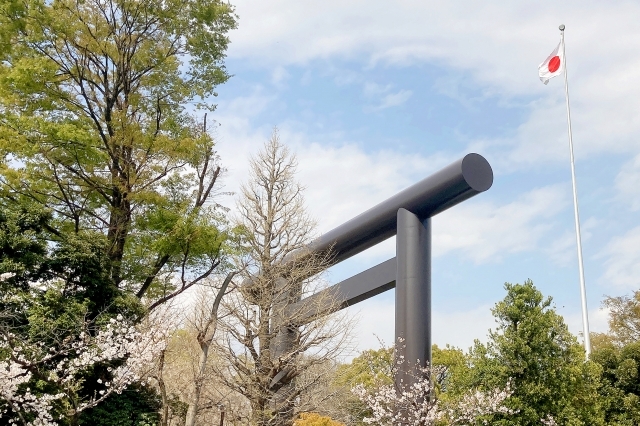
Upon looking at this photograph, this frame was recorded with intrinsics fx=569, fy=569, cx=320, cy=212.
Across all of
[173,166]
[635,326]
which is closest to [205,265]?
[173,166]

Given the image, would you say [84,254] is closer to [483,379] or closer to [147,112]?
[147,112]

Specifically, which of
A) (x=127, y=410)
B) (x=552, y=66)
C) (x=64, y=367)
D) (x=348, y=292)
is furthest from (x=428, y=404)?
(x=552, y=66)

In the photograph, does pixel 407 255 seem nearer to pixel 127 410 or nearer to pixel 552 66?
pixel 127 410

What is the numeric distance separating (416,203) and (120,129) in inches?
233

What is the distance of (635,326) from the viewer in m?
20.1

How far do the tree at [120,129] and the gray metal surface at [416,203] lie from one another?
2572mm

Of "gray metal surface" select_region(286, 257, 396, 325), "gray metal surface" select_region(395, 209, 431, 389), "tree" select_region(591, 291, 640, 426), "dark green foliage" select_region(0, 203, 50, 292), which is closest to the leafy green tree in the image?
"tree" select_region(591, 291, 640, 426)

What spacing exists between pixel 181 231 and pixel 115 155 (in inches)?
84.7

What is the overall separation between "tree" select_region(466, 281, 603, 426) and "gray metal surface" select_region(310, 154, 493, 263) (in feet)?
7.45

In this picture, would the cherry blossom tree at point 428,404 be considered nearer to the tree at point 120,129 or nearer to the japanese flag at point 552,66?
the tree at point 120,129

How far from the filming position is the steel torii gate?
9711 millimetres

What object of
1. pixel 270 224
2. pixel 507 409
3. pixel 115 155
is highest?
pixel 115 155

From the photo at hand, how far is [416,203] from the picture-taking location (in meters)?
10.2

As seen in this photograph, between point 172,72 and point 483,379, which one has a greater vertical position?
point 172,72
